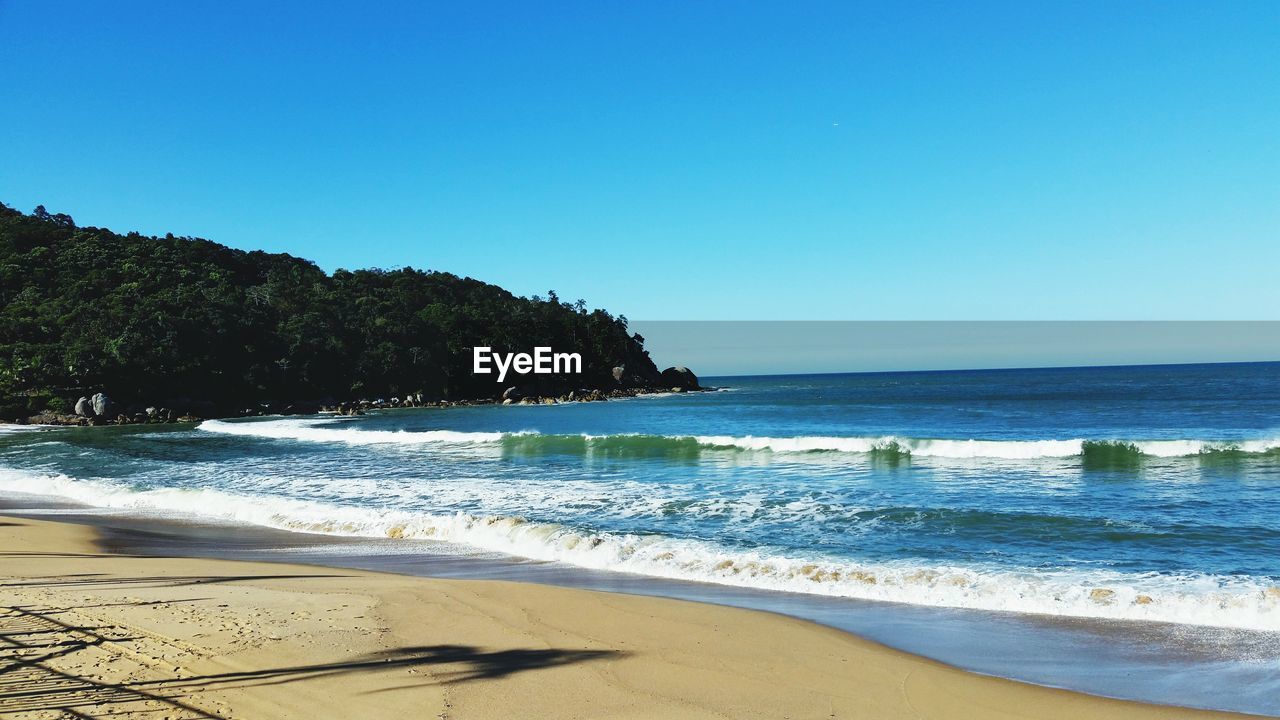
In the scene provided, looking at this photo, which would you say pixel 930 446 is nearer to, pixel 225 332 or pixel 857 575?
pixel 857 575

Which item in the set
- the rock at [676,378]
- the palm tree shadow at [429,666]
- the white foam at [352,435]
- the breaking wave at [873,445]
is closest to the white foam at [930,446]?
the breaking wave at [873,445]

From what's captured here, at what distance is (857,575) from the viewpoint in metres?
8.67

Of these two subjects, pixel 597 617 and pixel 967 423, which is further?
pixel 967 423

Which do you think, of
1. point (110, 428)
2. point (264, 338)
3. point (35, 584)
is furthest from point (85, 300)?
point (35, 584)

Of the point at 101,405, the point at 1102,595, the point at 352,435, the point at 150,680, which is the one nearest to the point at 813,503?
the point at 1102,595

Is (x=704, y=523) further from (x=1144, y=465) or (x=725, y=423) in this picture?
(x=725, y=423)

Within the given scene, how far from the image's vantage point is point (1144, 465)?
18.8m

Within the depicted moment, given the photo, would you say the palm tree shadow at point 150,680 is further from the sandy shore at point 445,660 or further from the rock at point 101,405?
the rock at point 101,405

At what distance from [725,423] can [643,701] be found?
3646 centimetres

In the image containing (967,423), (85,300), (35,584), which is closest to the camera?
(35,584)

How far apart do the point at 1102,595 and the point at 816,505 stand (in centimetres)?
606

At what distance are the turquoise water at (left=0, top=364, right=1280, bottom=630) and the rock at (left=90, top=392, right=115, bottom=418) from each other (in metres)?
16.4

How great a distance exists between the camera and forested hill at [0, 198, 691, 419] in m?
49.8

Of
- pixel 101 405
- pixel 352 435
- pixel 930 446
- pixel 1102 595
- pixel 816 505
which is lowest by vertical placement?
pixel 352 435
